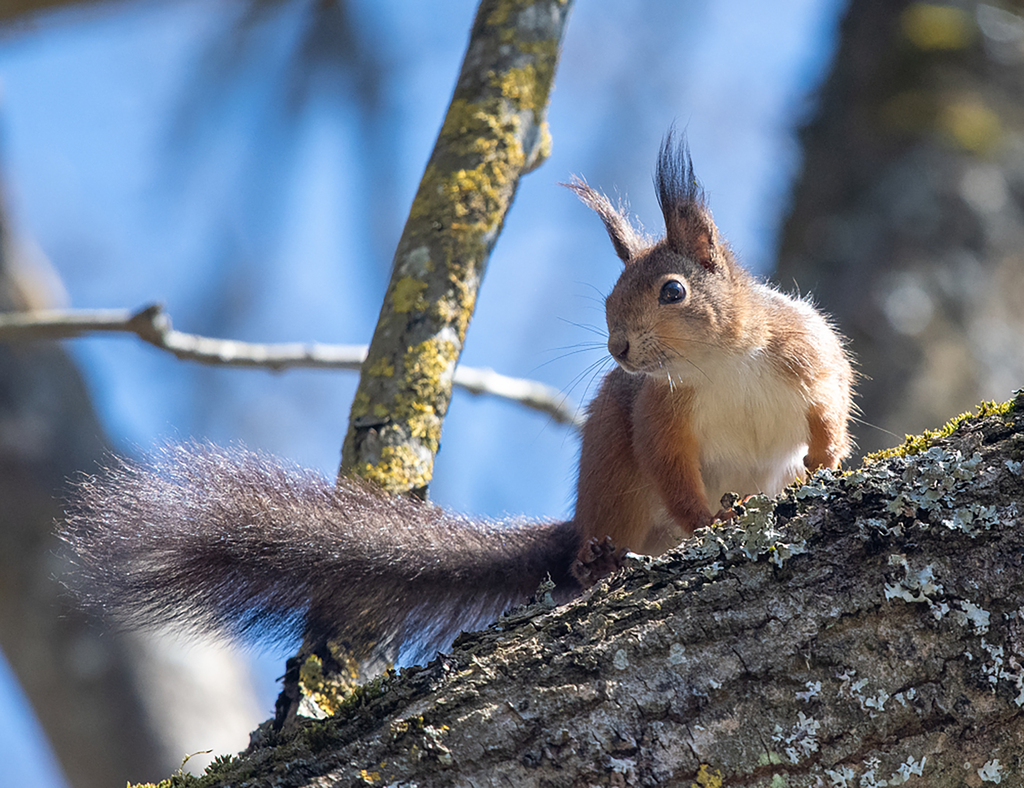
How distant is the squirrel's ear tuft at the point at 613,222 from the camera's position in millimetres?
2705

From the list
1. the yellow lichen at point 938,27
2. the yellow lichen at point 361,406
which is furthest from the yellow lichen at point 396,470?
the yellow lichen at point 938,27

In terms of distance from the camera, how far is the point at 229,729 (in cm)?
419

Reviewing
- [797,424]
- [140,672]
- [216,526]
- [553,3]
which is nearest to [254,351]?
[216,526]

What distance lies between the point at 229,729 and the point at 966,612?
11.9ft

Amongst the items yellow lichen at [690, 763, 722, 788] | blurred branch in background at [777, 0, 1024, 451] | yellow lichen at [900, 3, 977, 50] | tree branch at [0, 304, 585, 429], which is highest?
yellow lichen at [900, 3, 977, 50]

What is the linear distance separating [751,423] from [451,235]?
0.93 metres

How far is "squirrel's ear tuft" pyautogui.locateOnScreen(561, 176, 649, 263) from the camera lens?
2.71 meters

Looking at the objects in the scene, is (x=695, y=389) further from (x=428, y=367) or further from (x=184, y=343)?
(x=184, y=343)

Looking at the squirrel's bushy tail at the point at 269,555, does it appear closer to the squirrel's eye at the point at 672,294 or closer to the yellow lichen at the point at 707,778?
the squirrel's eye at the point at 672,294

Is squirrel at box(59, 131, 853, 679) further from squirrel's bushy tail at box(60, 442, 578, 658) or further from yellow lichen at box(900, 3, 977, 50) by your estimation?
yellow lichen at box(900, 3, 977, 50)

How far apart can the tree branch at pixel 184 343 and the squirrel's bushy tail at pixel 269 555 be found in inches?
24.9

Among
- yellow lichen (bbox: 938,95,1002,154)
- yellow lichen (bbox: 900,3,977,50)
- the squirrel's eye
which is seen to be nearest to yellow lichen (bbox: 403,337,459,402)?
the squirrel's eye

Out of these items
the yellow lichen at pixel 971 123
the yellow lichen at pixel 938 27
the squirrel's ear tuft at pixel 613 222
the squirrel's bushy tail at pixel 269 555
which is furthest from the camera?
the yellow lichen at pixel 938 27

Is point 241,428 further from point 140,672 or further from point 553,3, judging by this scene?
point 553,3
